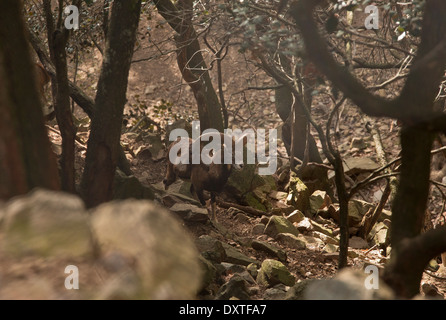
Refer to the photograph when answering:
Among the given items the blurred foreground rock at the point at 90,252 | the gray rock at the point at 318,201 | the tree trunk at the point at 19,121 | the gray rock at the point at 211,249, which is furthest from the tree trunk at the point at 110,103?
the gray rock at the point at 318,201

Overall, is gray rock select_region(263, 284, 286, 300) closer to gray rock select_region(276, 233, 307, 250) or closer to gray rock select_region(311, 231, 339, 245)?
gray rock select_region(276, 233, 307, 250)

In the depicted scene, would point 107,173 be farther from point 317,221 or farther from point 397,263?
point 317,221

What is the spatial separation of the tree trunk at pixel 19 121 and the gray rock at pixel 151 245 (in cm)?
95

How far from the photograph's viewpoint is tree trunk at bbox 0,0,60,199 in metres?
3.14

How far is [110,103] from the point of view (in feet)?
16.2

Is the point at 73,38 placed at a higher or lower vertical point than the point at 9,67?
higher

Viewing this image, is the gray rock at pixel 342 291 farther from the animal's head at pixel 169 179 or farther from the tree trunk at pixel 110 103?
the animal's head at pixel 169 179

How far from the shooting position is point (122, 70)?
4.98m

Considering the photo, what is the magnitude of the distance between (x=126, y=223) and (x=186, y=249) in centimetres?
28

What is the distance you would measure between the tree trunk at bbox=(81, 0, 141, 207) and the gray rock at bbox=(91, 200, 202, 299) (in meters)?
2.62

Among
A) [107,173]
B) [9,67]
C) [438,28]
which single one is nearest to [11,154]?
[9,67]

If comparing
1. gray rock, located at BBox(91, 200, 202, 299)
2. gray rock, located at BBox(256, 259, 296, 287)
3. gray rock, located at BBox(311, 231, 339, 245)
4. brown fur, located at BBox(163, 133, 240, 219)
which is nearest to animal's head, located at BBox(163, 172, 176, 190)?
brown fur, located at BBox(163, 133, 240, 219)

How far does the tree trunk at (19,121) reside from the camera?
3.14m
